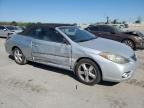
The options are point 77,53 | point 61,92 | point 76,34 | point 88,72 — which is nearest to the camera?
point 61,92

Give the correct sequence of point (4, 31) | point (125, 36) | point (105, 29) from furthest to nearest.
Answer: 1. point (4, 31)
2. point (105, 29)
3. point (125, 36)

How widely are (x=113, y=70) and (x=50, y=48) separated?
6.79ft

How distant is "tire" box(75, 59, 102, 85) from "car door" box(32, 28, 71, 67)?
41 cm

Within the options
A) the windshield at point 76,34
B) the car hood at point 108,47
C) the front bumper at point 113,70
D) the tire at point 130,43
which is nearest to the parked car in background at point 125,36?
the tire at point 130,43

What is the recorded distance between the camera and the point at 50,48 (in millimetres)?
6754

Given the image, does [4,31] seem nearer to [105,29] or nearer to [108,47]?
[105,29]

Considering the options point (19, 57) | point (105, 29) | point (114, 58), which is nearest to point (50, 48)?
point (19, 57)

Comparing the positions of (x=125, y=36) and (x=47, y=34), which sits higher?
(x=47, y=34)

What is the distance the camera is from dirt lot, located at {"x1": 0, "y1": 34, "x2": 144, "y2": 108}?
15.6ft

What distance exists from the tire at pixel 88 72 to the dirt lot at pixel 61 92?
0.52 feet

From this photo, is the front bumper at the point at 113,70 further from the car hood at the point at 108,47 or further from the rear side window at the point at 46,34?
the rear side window at the point at 46,34

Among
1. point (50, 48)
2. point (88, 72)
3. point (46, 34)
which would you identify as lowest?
point (88, 72)

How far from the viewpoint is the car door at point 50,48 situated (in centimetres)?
643

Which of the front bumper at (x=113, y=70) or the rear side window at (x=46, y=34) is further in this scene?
the rear side window at (x=46, y=34)
